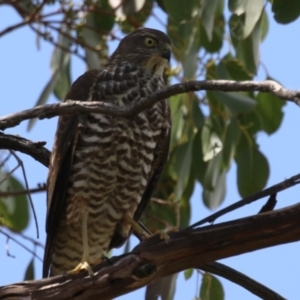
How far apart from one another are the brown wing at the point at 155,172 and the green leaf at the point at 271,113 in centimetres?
65

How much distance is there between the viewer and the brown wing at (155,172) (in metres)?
3.67

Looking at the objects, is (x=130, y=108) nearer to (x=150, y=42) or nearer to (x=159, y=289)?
(x=159, y=289)

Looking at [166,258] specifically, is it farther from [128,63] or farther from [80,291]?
[128,63]

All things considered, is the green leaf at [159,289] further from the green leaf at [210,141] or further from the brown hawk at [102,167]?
the green leaf at [210,141]

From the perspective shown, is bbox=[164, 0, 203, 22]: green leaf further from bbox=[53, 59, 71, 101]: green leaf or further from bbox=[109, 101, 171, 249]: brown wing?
bbox=[53, 59, 71, 101]: green leaf

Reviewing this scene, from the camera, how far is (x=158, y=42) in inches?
157

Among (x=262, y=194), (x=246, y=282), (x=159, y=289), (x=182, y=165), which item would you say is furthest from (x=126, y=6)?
(x=262, y=194)

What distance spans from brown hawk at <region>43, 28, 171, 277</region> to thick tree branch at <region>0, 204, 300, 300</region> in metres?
0.83

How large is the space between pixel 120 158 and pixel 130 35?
85 centimetres

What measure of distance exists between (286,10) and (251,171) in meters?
0.85

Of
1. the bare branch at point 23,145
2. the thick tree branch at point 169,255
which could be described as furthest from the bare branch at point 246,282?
the bare branch at point 23,145

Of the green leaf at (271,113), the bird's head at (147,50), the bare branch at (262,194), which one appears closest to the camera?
the bare branch at (262,194)

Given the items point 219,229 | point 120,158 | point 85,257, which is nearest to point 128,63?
point 120,158

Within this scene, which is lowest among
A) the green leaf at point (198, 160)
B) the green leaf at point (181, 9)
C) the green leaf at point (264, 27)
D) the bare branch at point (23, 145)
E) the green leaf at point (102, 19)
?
the bare branch at point (23, 145)
